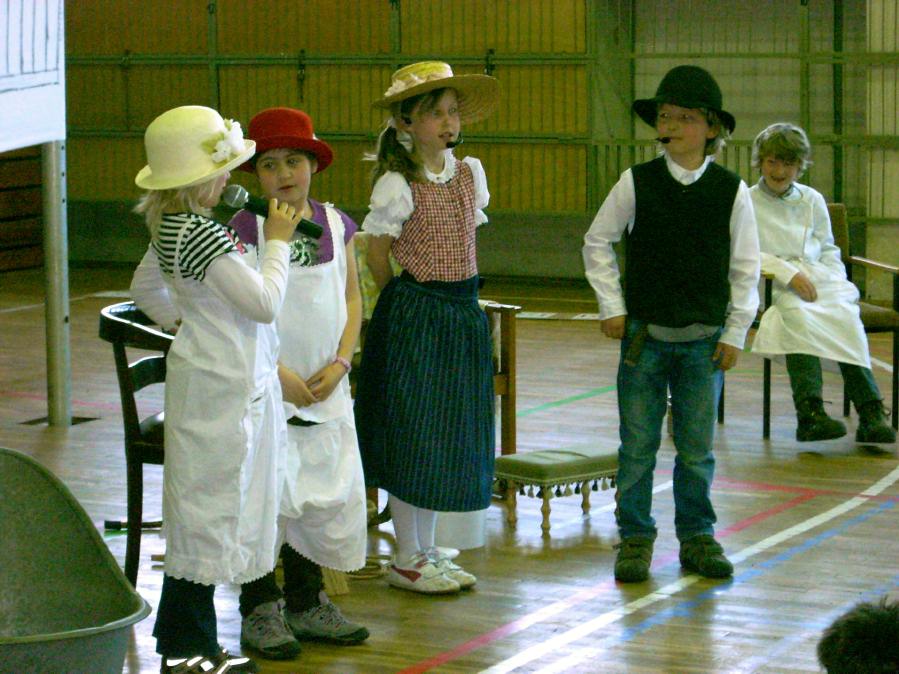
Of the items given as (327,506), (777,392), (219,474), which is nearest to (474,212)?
(327,506)

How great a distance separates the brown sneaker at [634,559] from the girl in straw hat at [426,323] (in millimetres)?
456

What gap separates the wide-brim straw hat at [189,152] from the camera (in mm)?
3373

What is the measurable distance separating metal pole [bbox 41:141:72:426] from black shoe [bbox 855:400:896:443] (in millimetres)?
3394

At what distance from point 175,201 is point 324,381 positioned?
2.09 feet

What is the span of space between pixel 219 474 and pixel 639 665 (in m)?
1.13

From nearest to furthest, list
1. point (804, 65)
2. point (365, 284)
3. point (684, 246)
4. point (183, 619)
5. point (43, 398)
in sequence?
1. point (183, 619)
2. point (684, 246)
3. point (365, 284)
4. point (43, 398)
5. point (804, 65)

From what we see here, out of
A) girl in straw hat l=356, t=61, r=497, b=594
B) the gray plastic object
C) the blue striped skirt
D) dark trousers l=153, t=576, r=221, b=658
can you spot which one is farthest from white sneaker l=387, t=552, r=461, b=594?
the gray plastic object

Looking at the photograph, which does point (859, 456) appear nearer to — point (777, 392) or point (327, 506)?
point (777, 392)

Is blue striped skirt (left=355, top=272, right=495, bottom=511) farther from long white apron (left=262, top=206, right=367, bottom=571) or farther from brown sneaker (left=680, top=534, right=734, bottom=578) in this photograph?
brown sneaker (left=680, top=534, right=734, bottom=578)

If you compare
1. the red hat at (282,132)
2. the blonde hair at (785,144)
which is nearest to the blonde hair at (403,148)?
the red hat at (282,132)

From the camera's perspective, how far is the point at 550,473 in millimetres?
4977

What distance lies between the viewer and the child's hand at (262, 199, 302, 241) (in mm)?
3496

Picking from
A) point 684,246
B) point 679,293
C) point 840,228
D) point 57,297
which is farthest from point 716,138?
point 57,297

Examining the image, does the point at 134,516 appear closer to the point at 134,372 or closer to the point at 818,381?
the point at 134,372
